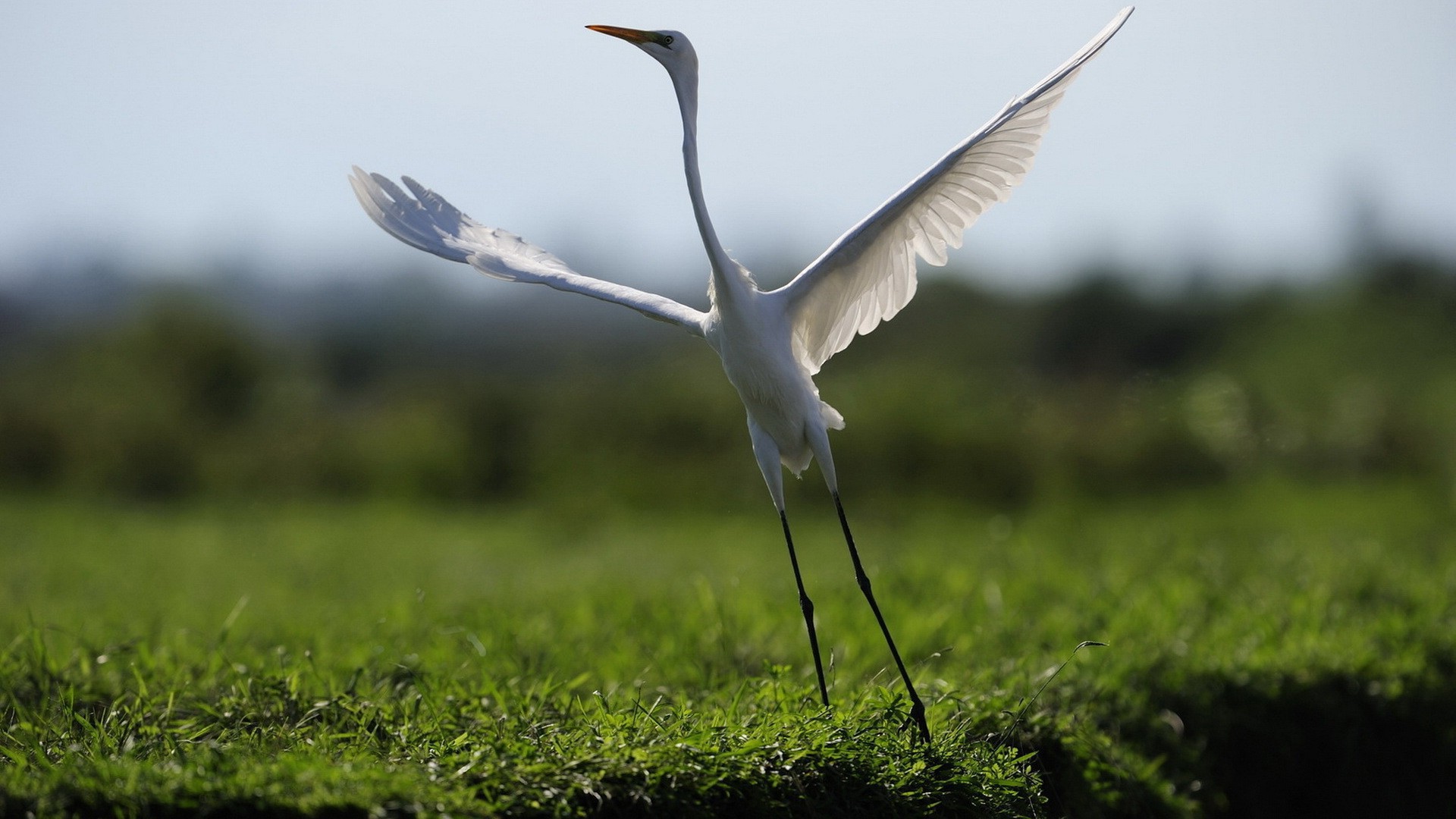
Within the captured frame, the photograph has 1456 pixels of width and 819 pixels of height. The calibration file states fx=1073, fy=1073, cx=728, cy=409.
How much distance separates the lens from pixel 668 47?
2689mm

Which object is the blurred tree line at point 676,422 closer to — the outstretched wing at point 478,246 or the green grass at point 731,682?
the green grass at point 731,682

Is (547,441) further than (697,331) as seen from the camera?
Yes

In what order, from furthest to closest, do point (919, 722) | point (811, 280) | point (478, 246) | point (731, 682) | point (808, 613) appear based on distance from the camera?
point (731, 682), point (478, 246), point (808, 613), point (811, 280), point (919, 722)

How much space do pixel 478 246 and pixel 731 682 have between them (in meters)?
1.51

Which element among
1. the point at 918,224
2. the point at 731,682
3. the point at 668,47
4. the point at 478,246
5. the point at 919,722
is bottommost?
the point at 731,682

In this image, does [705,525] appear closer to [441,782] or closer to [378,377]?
[441,782]

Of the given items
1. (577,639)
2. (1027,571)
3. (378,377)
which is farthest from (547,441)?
(378,377)

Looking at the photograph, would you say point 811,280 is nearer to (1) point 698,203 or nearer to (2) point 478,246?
(1) point 698,203

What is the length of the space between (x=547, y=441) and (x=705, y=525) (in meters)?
2.88

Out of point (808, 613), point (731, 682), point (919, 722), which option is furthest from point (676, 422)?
point (919, 722)

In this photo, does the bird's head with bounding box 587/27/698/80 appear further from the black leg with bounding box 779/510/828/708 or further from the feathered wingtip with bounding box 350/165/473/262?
the black leg with bounding box 779/510/828/708

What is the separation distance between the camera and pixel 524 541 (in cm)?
790

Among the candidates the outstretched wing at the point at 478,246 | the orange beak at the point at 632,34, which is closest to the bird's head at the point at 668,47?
the orange beak at the point at 632,34

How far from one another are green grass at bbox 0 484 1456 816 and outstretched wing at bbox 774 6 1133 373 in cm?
96
